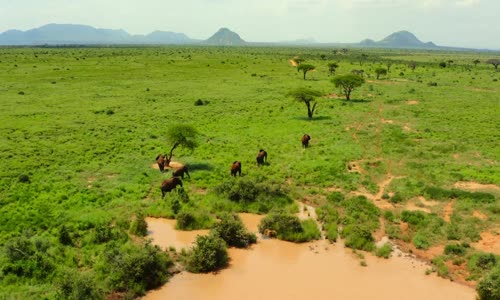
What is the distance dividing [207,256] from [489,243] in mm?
13360

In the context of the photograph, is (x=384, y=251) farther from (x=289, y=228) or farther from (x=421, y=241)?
(x=289, y=228)

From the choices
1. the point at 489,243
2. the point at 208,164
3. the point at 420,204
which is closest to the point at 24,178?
the point at 208,164

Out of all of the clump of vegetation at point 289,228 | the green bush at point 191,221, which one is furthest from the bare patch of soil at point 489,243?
the green bush at point 191,221

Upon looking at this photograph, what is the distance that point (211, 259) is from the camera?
16.7 meters

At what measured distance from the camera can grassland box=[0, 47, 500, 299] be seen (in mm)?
17734

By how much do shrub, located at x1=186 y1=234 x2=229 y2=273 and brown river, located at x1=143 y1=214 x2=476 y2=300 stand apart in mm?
296

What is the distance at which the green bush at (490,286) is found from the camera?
14273mm

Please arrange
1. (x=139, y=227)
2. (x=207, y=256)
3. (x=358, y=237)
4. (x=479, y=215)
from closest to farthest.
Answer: (x=207, y=256) < (x=358, y=237) < (x=139, y=227) < (x=479, y=215)

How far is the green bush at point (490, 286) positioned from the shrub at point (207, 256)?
10010 mm

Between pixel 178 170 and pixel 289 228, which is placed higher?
pixel 178 170

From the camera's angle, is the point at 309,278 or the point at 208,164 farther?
the point at 208,164

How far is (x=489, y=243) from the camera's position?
18859mm

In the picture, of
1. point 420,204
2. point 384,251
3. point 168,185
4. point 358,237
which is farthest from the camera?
point 168,185

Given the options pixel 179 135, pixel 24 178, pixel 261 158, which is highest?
pixel 179 135
